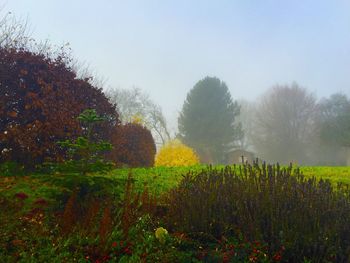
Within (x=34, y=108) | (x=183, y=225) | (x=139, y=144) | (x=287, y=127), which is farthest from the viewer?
(x=287, y=127)

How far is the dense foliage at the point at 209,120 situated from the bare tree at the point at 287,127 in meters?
4.46

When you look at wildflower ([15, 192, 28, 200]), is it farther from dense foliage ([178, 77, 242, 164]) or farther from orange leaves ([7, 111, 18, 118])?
dense foliage ([178, 77, 242, 164])

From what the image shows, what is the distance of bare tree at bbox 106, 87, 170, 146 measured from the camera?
42.3 meters

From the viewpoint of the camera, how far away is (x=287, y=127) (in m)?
43.8

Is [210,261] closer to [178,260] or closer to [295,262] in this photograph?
[178,260]

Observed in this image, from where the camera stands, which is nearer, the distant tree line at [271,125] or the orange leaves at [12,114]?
the orange leaves at [12,114]

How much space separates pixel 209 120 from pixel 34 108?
112 feet

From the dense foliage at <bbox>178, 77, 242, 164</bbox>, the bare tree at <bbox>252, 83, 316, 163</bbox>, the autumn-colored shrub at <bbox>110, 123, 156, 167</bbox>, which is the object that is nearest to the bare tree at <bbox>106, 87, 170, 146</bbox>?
the dense foliage at <bbox>178, 77, 242, 164</bbox>

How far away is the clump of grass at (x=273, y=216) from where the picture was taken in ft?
13.5

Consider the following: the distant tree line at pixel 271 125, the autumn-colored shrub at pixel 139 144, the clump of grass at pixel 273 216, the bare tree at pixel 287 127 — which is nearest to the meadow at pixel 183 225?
the clump of grass at pixel 273 216

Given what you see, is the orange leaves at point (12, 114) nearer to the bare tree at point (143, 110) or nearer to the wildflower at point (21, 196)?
the wildflower at point (21, 196)

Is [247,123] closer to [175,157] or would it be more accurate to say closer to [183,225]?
[175,157]

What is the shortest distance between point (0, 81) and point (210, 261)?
6.88 m

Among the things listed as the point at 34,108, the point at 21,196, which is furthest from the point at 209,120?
the point at 21,196
